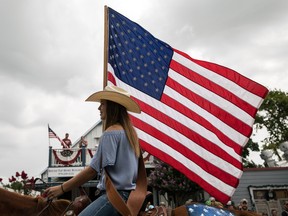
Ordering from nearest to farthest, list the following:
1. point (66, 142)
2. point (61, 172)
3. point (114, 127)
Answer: point (114, 127), point (61, 172), point (66, 142)

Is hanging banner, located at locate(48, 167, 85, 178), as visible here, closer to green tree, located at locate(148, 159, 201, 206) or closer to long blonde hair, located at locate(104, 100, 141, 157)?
green tree, located at locate(148, 159, 201, 206)

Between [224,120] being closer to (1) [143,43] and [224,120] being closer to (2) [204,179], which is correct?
(2) [204,179]

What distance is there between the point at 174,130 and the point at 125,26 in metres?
2.23

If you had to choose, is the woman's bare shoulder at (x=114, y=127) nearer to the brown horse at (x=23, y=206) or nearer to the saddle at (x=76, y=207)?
the saddle at (x=76, y=207)

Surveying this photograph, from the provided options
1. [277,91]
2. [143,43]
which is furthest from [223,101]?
[277,91]

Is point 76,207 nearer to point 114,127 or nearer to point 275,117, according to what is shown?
point 114,127

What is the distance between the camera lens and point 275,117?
1219 inches

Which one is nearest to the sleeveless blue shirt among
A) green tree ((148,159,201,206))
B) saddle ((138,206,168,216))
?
saddle ((138,206,168,216))

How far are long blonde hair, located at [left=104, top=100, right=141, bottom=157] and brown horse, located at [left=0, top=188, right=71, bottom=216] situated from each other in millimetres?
1178

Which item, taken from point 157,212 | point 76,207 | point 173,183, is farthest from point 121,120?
point 173,183

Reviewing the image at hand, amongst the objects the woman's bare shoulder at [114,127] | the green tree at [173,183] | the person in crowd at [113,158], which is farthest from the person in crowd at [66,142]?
the woman's bare shoulder at [114,127]

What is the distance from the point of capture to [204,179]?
5781 mm

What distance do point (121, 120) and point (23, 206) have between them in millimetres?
1433

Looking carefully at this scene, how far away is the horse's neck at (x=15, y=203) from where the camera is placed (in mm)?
3348
